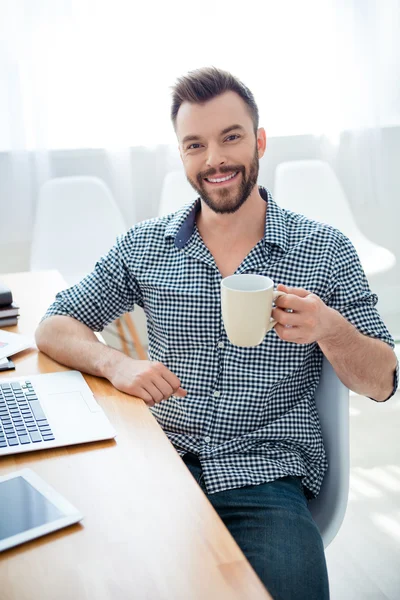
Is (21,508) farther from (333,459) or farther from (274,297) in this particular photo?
(333,459)

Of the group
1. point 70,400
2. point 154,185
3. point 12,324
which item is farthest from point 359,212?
point 70,400

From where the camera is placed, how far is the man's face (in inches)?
57.6

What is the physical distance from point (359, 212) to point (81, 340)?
2.31m

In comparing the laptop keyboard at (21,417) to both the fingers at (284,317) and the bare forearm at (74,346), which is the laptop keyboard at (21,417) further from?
the fingers at (284,317)

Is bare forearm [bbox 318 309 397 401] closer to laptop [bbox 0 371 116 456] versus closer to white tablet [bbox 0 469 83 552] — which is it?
laptop [bbox 0 371 116 456]

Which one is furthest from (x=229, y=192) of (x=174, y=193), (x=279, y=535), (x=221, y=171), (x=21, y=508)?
(x=174, y=193)

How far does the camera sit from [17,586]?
0.69 m

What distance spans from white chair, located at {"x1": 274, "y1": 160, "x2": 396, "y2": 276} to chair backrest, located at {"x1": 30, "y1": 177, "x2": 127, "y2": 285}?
0.76 m

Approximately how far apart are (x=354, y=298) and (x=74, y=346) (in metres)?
0.55

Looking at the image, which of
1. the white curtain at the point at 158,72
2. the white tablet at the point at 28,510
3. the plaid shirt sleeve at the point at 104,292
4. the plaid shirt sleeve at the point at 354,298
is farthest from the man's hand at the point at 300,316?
the white curtain at the point at 158,72

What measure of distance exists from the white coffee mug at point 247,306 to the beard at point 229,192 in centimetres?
47

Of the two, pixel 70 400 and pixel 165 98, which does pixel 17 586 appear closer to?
pixel 70 400

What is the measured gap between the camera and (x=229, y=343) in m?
1.36

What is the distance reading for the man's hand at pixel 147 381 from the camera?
1.17 meters
